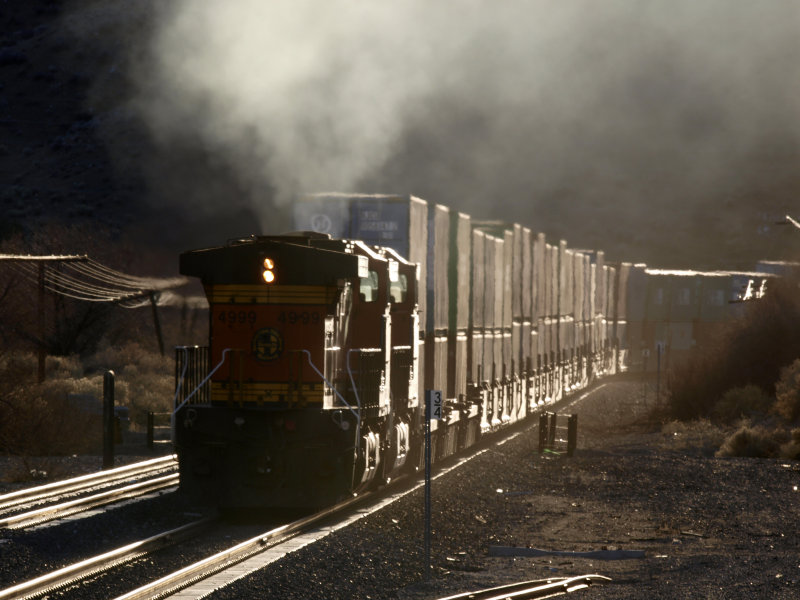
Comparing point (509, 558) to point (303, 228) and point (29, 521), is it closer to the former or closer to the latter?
point (29, 521)

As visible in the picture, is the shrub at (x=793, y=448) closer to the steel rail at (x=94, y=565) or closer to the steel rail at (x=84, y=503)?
the steel rail at (x=84, y=503)

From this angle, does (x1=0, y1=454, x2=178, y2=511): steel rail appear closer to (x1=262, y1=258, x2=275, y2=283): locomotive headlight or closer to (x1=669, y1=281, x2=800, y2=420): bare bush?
(x1=262, y1=258, x2=275, y2=283): locomotive headlight

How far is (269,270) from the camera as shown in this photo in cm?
1451

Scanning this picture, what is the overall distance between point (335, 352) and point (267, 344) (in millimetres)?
979

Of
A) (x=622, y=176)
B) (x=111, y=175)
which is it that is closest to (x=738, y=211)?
(x=622, y=176)

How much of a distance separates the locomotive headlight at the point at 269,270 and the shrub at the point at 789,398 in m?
16.9

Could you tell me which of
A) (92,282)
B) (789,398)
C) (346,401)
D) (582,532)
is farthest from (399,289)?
(92,282)

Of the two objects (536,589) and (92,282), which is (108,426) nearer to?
(536,589)

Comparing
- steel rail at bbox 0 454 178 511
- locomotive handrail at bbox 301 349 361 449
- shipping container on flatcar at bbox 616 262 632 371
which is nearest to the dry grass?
steel rail at bbox 0 454 178 511

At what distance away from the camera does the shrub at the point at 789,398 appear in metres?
27.0

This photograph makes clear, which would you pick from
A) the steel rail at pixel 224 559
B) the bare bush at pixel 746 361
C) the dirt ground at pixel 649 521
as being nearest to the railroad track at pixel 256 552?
Answer: the steel rail at pixel 224 559

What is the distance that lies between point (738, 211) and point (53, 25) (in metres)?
94.8

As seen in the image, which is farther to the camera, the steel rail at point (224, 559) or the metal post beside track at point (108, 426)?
the metal post beside track at point (108, 426)

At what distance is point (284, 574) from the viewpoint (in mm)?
10516
